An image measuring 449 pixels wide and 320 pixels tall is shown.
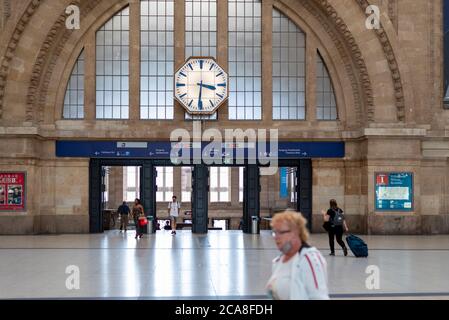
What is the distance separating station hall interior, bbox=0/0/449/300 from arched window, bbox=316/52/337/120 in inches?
1.9


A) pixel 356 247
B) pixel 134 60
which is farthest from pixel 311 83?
pixel 356 247

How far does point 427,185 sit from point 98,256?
15.9 m

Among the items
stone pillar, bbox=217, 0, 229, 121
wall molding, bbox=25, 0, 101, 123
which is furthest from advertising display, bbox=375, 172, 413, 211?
wall molding, bbox=25, 0, 101, 123

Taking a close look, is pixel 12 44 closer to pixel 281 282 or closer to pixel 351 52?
pixel 351 52

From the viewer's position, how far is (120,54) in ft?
99.2

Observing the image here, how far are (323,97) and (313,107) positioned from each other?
0.68 metres

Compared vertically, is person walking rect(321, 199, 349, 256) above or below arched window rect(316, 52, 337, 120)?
below

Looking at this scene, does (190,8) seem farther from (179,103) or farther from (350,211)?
(350,211)

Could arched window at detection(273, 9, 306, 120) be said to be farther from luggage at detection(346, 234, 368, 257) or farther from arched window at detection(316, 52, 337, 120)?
luggage at detection(346, 234, 368, 257)

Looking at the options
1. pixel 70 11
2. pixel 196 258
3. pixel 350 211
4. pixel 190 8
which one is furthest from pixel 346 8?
pixel 196 258

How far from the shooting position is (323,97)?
30578mm

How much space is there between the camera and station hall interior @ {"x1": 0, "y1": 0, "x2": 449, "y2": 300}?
28453 millimetres

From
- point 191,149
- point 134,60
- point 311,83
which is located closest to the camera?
point 191,149

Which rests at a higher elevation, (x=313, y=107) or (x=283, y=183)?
(x=313, y=107)
